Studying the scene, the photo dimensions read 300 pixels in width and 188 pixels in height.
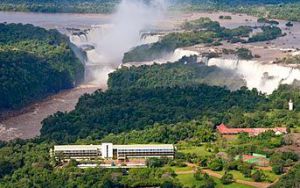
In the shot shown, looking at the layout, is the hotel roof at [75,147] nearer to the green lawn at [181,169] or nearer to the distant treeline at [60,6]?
the green lawn at [181,169]

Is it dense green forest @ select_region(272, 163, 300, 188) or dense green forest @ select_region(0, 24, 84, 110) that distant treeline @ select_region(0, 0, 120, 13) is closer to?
dense green forest @ select_region(0, 24, 84, 110)

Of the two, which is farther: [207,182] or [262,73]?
[262,73]

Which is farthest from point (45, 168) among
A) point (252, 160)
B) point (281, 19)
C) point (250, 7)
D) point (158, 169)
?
point (250, 7)

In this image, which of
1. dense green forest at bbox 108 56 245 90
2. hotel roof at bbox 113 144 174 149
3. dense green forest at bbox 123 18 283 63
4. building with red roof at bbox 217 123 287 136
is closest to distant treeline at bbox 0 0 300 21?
dense green forest at bbox 123 18 283 63

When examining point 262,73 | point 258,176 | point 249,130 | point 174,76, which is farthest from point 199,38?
point 258,176

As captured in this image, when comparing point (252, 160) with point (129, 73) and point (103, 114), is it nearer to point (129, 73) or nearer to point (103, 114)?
point (103, 114)

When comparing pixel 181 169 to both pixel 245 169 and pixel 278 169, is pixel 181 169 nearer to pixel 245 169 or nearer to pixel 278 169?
pixel 245 169
